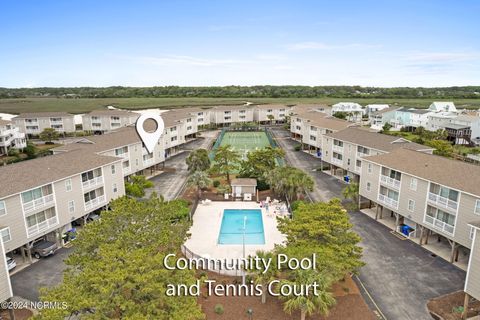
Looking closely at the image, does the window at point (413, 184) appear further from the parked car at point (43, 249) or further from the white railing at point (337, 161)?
the parked car at point (43, 249)

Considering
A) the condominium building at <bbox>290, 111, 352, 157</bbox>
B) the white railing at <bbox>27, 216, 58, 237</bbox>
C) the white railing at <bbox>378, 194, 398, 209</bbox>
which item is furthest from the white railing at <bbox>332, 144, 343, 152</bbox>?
the white railing at <bbox>27, 216, 58, 237</bbox>

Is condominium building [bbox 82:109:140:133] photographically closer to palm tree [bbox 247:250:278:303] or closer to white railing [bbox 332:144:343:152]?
white railing [bbox 332:144:343:152]

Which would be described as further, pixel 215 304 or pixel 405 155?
pixel 405 155

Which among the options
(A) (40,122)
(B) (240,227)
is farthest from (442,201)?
(A) (40,122)

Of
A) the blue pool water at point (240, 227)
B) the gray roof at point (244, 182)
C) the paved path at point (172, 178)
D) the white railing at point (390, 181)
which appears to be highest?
the white railing at point (390, 181)

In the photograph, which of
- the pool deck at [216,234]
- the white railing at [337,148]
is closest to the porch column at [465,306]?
the pool deck at [216,234]

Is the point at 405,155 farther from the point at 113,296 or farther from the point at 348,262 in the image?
the point at 113,296

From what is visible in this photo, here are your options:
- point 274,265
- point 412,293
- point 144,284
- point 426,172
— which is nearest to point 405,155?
point 426,172
